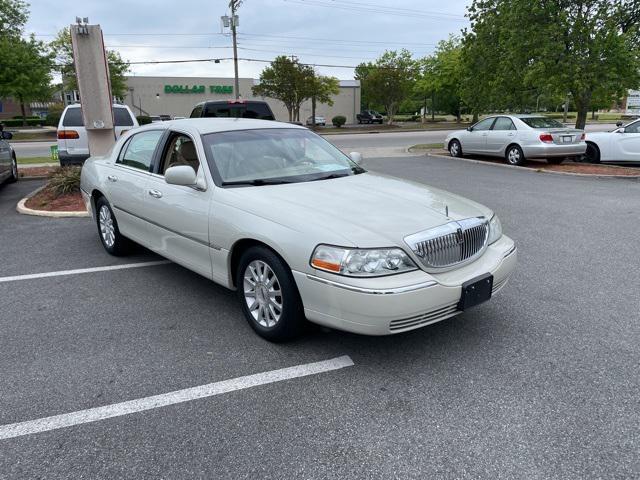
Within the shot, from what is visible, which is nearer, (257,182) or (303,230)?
(303,230)

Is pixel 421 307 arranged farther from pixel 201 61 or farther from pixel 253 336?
pixel 201 61

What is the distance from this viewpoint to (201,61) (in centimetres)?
4291

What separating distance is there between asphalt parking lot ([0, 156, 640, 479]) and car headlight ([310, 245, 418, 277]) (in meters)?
0.72

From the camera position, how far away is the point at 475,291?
3.36 m

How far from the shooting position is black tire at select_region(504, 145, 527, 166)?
1400cm

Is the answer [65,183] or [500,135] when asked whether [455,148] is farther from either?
[65,183]

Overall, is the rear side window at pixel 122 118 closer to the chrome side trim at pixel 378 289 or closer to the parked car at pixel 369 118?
the chrome side trim at pixel 378 289

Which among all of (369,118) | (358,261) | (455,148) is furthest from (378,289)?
(369,118)

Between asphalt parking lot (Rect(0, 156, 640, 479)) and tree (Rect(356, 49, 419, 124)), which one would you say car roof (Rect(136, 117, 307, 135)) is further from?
tree (Rect(356, 49, 419, 124))

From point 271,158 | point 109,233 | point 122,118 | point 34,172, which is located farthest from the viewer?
point 34,172

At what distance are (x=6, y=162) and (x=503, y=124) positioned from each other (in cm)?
1289

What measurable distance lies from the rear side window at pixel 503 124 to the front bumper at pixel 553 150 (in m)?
0.93

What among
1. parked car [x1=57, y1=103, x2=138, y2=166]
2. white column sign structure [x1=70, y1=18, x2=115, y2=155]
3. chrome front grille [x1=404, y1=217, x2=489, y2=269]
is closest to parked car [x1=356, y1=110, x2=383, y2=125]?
parked car [x1=57, y1=103, x2=138, y2=166]

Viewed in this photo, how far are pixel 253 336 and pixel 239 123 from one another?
7.08ft
